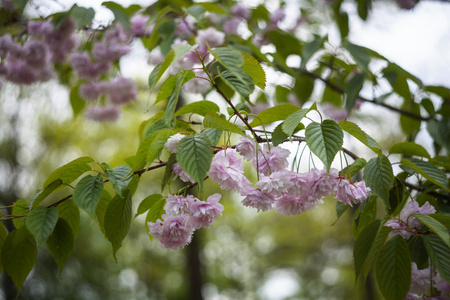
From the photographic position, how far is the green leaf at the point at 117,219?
0.78 meters

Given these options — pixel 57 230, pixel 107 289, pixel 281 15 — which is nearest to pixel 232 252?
pixel 107 289

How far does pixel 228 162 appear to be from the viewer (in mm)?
763

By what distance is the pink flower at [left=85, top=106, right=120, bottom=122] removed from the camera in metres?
2.95

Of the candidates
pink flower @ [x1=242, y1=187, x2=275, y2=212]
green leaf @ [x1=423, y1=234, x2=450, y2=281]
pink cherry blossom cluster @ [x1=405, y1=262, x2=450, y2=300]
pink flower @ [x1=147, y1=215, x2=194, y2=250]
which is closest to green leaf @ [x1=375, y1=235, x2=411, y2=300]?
green leaf @ [x1=423, y1=234, x2=450, y2=281]

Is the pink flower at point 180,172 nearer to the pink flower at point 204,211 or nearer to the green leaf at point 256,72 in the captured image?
the pink flower at point 204,211

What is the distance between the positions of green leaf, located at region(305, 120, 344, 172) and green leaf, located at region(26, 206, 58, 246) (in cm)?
54

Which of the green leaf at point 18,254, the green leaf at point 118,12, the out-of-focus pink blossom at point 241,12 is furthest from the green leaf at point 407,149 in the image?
the out-of-focus pink blossom at point 241,12

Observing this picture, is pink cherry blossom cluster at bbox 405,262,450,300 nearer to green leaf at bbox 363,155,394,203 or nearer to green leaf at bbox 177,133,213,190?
green leaf at bbox 363,155,394,203

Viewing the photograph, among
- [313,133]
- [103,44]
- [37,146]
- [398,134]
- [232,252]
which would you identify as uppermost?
[313,133]

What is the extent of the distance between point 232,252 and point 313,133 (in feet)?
30.8

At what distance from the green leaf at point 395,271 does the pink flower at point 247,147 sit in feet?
1.19

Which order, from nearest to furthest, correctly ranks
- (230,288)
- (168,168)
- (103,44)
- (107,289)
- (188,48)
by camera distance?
(188,48), (168,168), (103,44), (107,289), (230,288)

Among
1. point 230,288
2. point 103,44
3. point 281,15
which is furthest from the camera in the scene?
point 230,288

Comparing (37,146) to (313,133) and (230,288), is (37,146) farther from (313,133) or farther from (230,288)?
(313,133)
